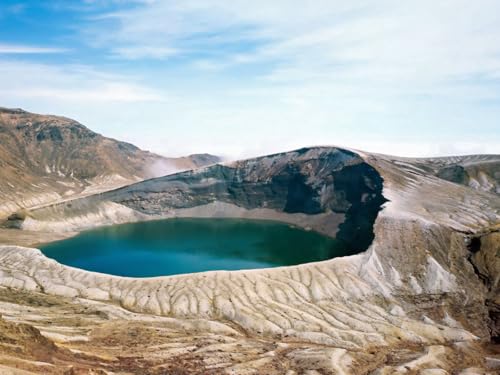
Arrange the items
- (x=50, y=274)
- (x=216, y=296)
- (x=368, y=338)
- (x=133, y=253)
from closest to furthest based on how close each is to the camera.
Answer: (x=368, y=338) < (x=216, y=296) < (x=50, y=274) < (x=133, y=253)

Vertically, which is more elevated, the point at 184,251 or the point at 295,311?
the point at 184,251

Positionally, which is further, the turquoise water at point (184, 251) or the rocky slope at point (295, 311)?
the turquoise water at point (184, 251)

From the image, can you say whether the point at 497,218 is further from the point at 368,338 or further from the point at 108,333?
the point at 108,333

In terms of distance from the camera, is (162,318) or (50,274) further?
(50,274)

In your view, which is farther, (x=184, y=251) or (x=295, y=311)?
(x=184, y=251)

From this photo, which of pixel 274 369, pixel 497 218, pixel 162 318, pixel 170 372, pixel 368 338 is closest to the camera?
pixel 170 372

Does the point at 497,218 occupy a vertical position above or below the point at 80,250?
above

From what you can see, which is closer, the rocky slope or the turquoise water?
the rocky slope

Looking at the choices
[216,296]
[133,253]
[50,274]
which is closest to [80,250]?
[133,253]
